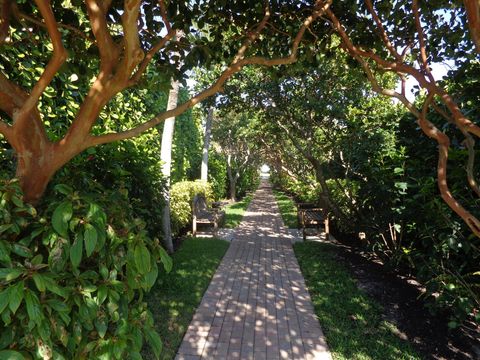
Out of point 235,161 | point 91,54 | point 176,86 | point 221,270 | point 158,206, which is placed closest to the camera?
point 91,54

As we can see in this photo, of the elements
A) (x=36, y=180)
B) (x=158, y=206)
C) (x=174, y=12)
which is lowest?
(x=158, y=206)

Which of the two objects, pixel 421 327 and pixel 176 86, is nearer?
pixel 421 327

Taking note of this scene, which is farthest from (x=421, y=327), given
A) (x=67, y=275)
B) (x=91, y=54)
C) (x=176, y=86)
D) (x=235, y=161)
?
(x=235, y=161)

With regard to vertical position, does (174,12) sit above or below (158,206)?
above

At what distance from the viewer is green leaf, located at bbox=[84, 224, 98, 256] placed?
1.71m

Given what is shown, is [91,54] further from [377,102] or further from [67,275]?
[377,102]

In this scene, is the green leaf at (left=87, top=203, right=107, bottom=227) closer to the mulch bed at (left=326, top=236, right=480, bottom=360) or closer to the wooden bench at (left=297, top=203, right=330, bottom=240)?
the mulch bed at (left=326, top=236, right=480, bottom=360)

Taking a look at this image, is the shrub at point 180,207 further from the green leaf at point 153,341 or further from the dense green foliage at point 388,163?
the green leaf at point 153,341

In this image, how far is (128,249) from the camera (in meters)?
1.95

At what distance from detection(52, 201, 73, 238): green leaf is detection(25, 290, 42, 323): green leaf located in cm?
30

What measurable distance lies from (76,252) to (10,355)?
491 millimetres

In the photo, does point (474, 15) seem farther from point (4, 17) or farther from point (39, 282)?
point (4, 17)

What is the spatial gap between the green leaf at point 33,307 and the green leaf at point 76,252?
211 mm

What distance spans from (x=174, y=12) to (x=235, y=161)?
25.1 metres
